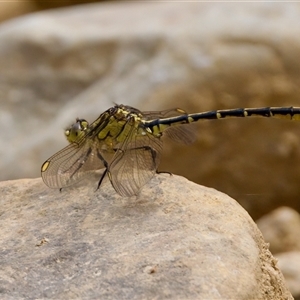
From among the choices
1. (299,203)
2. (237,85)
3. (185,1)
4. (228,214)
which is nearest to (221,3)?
(185,1)

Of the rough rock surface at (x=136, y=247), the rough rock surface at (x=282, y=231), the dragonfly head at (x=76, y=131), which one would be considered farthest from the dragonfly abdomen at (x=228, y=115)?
the rough rock surface at (x=282, y=231)

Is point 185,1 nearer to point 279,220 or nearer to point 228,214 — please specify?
point 279,220

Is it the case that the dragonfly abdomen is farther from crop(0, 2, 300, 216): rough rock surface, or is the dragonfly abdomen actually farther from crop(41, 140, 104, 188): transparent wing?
crop(0, 2, 300, 216): rough rock surface

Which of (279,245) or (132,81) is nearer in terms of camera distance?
(279,245)

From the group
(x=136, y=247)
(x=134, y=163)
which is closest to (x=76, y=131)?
(x=134, y=163)

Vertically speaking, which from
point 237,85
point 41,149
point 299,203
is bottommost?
point 299,203

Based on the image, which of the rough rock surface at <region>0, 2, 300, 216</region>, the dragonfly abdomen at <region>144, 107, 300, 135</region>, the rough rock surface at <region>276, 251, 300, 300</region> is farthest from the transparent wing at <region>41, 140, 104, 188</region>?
the rough rock surface at <region>0, 2, 300, 216</region>
